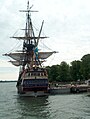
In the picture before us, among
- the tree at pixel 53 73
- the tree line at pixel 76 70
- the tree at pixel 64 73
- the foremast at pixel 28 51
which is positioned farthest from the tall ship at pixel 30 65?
the tree at pixel 53 73

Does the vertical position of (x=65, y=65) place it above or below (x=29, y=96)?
above

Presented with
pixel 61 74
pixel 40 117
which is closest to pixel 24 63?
pixel 61 74

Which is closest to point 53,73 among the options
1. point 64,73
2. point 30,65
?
point 64,73

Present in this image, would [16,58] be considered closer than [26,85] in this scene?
No

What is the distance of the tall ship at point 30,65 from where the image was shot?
285ft

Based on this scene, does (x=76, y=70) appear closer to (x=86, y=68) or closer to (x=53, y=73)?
(x=86, y=68)

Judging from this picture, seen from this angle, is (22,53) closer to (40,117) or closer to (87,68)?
(87,68)

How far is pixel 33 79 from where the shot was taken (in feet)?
287

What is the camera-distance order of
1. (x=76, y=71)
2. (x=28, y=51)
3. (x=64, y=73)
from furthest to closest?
(x=64, y=73) → (x=76, y=71) → (x=28, y=51)

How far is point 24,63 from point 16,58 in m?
5.17

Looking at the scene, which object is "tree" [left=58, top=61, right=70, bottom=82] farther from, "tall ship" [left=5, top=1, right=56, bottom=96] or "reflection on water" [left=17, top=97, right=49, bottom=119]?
"reflection on water" [left=17, top=97, right=49, bottom=119]

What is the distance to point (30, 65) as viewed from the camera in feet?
329

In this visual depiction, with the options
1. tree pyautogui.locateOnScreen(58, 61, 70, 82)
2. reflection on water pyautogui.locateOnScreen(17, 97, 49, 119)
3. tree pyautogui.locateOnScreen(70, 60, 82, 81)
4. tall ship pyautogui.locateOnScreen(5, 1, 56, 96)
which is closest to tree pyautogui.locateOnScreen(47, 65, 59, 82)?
tree pyautogui.locateOnScreen(58, 61, 70, 82)

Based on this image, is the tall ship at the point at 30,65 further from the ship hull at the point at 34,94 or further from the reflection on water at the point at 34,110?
the reflection on water at the point at 34,110
